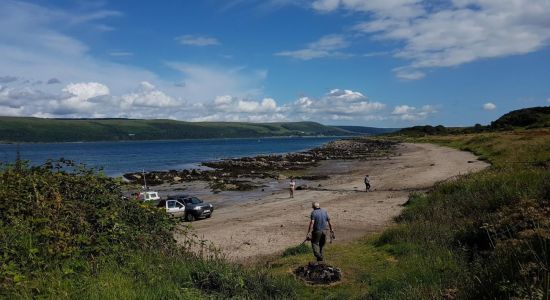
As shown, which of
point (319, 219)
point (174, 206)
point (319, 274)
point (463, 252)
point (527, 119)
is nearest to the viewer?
point (463, 252)

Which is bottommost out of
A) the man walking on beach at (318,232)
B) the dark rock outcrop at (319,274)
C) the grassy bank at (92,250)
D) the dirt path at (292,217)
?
the dirt path at (292,217)

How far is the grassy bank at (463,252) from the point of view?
6.57m

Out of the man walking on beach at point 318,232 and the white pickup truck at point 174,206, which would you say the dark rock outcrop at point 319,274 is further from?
the white pickup truck at point 174,206

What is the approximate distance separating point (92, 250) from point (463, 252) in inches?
342

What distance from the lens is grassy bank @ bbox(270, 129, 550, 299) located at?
21.5 feet

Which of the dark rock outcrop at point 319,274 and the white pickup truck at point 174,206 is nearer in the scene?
the dark rock outcrop at point 319,274

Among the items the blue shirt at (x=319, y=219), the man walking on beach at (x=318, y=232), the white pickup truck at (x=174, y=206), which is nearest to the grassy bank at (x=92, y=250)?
the man walking on beach at (x=318, y=232)

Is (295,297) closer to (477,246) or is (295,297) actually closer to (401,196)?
(477,246)

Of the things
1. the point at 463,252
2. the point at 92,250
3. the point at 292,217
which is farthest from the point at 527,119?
the point at 92,250

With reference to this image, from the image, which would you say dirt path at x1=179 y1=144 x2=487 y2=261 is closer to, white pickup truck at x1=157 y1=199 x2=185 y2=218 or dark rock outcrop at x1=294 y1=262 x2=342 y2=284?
white pickup truck at x1=157 y1=199 x2=185 y2=218

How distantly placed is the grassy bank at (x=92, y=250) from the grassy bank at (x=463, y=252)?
3034mm

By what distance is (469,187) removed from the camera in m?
18.8

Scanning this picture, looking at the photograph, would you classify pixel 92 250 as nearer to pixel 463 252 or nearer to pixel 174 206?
pixel 463 252

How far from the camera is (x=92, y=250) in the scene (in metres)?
7.59
